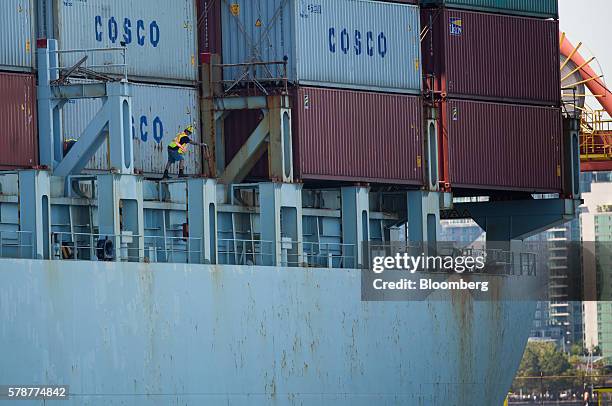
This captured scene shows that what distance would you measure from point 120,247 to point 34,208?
8.63ft

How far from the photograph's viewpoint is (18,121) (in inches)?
1705

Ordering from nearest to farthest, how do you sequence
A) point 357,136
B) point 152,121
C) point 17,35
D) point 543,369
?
point 17,35, point 152,121, point 357,136, point 543,369

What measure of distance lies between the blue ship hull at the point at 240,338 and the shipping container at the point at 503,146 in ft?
11.5

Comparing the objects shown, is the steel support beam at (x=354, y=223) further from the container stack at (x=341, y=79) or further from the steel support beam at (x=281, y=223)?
the steel support beam at (x=281, y=223)

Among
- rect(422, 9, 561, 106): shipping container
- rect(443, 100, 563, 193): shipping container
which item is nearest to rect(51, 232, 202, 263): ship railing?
rect(443, 100, 563, 193): shipping container

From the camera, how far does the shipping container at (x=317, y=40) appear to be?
4931 cm

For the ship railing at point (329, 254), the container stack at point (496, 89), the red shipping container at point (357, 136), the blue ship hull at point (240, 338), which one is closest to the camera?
the blue ship hull at point (240, 338)

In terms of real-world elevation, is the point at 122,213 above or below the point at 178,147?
below

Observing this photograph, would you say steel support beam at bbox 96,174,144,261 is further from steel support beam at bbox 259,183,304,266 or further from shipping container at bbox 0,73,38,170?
steel support beam at bbox 259,183,304,266

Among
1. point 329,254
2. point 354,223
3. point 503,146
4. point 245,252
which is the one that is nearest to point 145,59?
point 245,252

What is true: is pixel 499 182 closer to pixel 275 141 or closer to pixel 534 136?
pixel 534 136

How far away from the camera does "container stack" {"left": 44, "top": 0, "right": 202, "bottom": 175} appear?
149 ft

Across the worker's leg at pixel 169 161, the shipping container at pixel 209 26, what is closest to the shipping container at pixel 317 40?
the shipping container at pixel 209 26

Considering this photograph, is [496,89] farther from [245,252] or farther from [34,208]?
[34,208]
